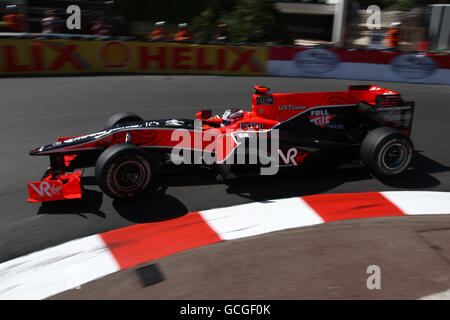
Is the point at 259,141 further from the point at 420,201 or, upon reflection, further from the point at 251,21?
the point at 251,21

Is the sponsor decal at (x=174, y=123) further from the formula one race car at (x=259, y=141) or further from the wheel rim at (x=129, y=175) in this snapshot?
the wheel rim at (x=129, y=175)

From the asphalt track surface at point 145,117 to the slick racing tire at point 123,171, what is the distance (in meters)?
0.23

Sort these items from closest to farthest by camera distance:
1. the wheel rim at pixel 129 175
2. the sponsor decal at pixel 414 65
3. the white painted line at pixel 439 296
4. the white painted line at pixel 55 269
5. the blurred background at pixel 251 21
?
1. the white painted line at pixel 439 296
2. the white painted line at pixel 55 269
3. the wheel rim at pixel 129 175
4. the sponsor decal at pixel 414 65
5. the blurred background at pixel 251 21

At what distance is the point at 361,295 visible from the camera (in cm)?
354

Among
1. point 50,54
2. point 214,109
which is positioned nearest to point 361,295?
point 214,109

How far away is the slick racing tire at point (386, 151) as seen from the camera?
5.64 m

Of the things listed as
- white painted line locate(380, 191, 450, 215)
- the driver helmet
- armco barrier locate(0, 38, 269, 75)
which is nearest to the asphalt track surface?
white painted line locate(380, 191, 450, 215)

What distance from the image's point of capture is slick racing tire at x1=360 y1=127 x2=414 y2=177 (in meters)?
5.64

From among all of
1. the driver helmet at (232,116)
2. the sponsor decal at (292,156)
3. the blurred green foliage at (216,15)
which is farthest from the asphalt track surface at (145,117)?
the blurred green foliage at (216,15)

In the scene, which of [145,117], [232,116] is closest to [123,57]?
[145,117]

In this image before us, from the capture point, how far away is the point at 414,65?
1313 cm

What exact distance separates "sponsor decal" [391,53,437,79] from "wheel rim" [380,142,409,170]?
8.43m

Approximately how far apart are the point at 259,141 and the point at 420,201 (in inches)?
88.2

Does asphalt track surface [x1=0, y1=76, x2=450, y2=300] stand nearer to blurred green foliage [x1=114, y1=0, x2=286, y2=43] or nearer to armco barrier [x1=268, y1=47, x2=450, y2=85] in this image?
armco barrier [x1=268, y1=47, x2=450, y2=85]
